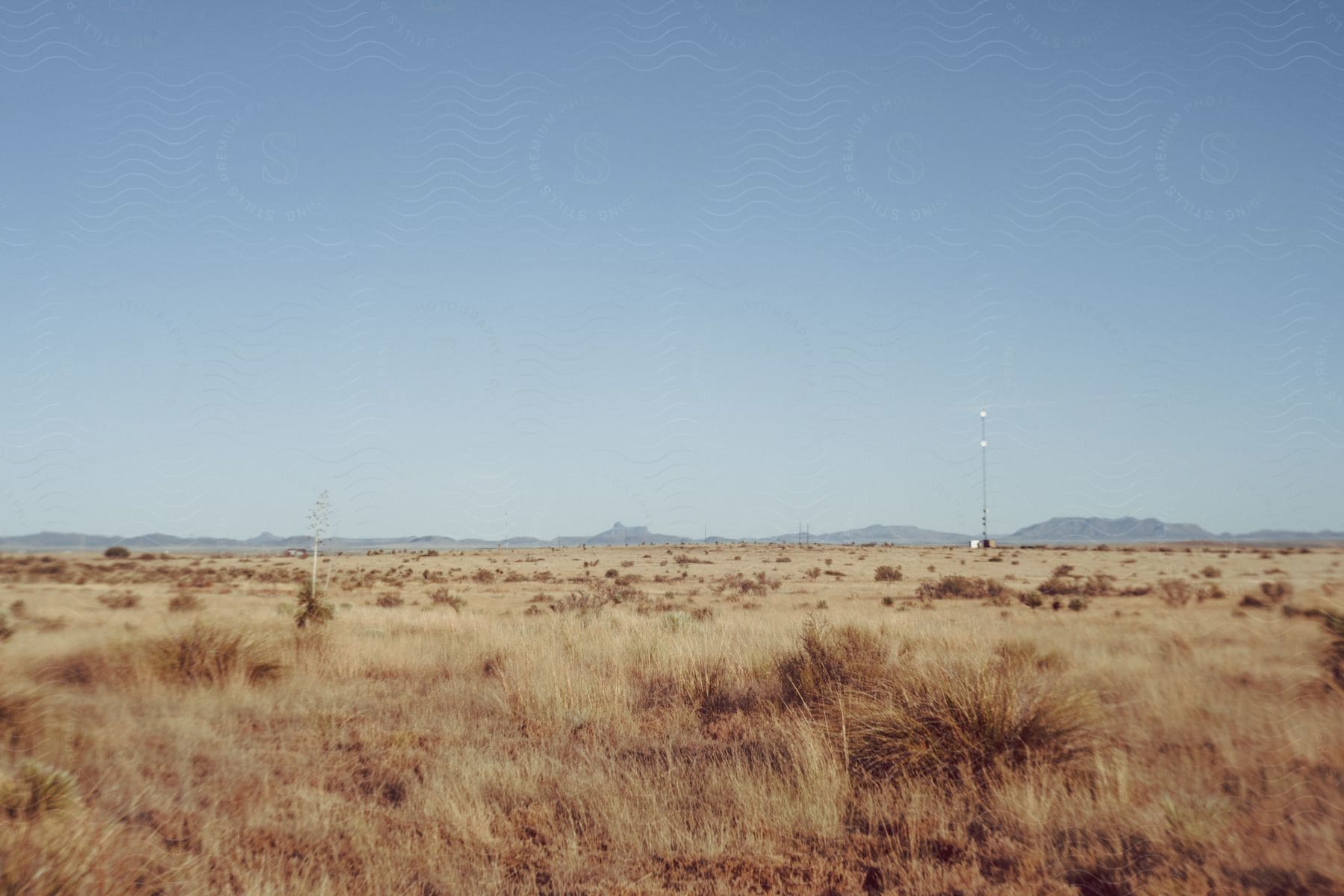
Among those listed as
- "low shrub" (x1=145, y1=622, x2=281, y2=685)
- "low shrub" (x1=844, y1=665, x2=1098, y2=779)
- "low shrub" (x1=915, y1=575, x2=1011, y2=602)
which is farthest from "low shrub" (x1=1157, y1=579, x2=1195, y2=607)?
"low shrub" (x1=145, y1=622, x2=281, y2=685)

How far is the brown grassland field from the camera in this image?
432 centimetres

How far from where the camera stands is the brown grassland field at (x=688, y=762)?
432 centimetres

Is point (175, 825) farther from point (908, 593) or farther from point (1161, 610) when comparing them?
point (908, 593)

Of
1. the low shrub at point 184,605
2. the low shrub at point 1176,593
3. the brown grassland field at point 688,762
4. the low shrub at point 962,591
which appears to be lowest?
the low shrub at point 962,591

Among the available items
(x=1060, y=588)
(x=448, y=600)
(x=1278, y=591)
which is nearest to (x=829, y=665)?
(x=1278, y=591)

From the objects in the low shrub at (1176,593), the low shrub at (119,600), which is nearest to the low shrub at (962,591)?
the low shrub at (1176,593)

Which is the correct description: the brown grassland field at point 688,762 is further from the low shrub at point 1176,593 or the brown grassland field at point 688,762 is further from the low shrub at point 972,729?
the low shrub at point 1176,593

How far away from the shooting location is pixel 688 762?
6453mm

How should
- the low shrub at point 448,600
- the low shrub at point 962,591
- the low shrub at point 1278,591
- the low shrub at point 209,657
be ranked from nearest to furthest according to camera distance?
1. the low shrub at point 1278,591
2. the low shrub at point 209,657
3. the low shrub at point 448,600
4. the low shrub at point 962,591

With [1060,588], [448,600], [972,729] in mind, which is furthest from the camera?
[1060,588]

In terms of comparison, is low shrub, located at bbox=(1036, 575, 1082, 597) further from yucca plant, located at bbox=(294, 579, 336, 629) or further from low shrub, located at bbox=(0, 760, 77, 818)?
low shrub, located at bbox=(0, 760, 77, 818)

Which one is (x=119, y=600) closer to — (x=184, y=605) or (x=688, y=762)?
(x=184, y=605)

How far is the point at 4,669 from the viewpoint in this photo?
7570mm

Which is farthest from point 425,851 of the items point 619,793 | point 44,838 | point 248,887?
point 44,838
